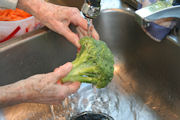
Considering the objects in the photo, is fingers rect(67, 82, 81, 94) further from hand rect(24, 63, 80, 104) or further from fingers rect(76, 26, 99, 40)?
fingers rect(76, 26, 99, 40)

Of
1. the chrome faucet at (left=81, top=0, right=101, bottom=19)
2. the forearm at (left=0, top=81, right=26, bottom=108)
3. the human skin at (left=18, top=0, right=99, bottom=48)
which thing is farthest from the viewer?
the human skin at (left=18, top=0, right=99, bottom=48)

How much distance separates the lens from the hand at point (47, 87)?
2.23 ft

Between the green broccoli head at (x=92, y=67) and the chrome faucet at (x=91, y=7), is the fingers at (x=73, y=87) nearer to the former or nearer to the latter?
the green broccoli head at (x=92, y=67)

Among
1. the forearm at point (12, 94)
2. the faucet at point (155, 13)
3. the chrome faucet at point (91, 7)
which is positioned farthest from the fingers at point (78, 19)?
the forearm at point (12, 94)

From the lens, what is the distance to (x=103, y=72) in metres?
0.77

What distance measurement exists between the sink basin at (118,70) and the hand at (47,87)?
282mm

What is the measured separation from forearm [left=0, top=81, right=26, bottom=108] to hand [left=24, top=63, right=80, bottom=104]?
0.06ft

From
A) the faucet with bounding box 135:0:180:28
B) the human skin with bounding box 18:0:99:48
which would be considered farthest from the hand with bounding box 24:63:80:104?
the faucet with bounding box 135:0:180:28

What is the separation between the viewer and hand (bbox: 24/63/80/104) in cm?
68

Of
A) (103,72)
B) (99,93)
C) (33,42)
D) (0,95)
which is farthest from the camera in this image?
(99,93)

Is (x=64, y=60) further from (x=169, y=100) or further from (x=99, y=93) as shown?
(x=169, y=100)

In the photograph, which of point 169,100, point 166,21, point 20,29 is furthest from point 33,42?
point 169,100

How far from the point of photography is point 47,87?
2.26ft

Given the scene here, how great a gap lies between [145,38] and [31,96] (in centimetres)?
64
